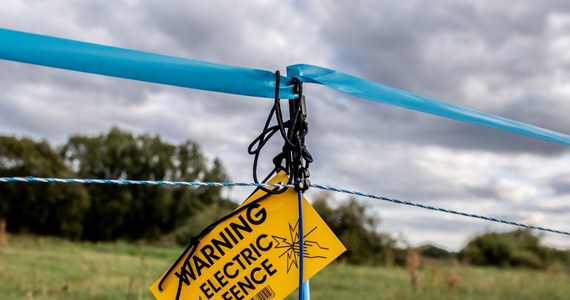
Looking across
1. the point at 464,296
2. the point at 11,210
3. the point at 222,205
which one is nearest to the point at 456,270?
the point at 464,296

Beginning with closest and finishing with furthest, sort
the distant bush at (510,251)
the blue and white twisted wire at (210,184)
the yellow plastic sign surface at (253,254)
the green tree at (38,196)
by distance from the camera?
the blue and white twisted wire at (210,184) < the yellow plastic sign surface at (253,254) < the distant bush at (510,251) < the green tree at (38,196)

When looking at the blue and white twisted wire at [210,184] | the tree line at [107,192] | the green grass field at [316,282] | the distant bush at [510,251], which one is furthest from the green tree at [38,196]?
the blue and white twisted wire at [210,184]

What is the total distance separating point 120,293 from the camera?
4.77 metres

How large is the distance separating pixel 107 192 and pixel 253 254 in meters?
15.7

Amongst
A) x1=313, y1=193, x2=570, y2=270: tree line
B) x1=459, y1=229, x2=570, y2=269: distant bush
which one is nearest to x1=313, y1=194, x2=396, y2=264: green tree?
x1=313, y1=193, x2=570, y2=270: tree line

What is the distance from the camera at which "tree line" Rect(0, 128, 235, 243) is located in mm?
14508

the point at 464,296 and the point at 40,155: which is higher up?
the point at 40,155

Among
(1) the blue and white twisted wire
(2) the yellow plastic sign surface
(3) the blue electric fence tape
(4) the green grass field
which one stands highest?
(3) the blue electric fence tape

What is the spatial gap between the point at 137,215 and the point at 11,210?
3.11 m

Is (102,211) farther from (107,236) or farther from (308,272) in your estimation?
(308,272)

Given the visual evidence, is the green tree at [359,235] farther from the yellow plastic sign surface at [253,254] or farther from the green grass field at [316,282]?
the yellow plastic sign surface at [253,254]

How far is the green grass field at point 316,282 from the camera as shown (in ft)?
16.2

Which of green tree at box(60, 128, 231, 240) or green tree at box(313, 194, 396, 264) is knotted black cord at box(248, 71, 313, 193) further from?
green tree at box(60, 128, 231, 240)

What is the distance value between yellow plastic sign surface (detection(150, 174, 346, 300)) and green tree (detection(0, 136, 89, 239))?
1404 cm
